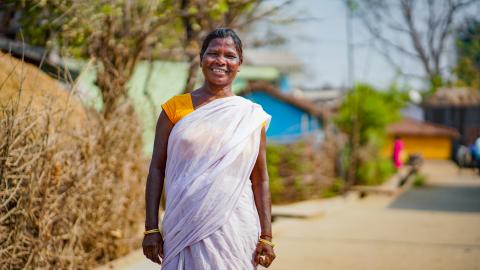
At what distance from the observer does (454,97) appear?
127 ft

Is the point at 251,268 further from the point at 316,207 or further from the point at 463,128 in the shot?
the point at 463,128

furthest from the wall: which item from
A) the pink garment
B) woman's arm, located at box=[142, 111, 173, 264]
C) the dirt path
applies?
woman's arm, located at box=[142, 111, 173, 264]

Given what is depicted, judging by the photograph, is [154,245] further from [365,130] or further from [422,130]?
[422,130]

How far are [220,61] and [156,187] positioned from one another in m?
0.69

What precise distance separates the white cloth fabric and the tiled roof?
121ft

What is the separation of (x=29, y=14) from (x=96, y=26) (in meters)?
0.90

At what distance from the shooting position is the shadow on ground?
13719mm

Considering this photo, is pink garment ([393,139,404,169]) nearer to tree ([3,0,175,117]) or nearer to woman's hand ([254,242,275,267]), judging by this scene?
tree ([3,0,175,117])

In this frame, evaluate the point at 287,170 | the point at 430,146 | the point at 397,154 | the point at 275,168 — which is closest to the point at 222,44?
the point at 275,168

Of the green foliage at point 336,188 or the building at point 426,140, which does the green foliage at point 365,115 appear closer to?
the green foliage at point 336,188

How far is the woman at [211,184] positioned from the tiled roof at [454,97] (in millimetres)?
36728

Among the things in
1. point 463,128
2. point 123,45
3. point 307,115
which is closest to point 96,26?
point 123,45

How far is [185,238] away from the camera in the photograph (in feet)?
9.41

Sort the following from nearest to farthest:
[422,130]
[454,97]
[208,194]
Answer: [208,194] → [422,130] → [454,97]
